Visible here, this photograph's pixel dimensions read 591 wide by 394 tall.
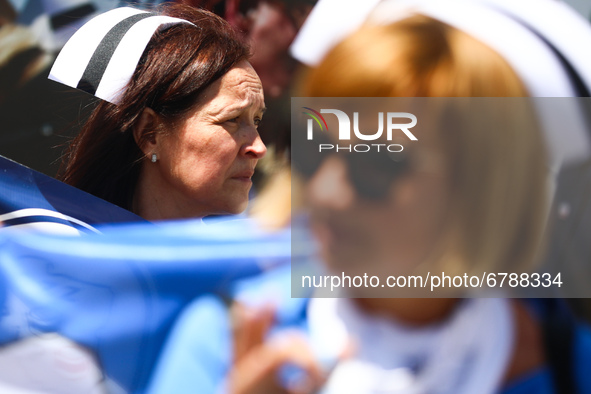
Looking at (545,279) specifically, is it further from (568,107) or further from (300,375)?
(300,375)

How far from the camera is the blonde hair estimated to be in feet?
3.82

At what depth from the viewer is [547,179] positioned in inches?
46.2

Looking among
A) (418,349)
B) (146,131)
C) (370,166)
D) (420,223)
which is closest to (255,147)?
(146,131)

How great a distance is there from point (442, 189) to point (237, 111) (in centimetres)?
62

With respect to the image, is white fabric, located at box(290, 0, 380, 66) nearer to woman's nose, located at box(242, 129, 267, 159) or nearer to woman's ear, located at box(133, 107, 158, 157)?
woman's nose, located at box(242, 129, 267, 159)

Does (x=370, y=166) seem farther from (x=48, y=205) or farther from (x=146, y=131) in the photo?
(x=48, y=205)

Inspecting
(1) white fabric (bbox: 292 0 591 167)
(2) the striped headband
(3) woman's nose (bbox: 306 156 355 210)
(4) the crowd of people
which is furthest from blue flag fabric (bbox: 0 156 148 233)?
(1) white fabric (bbox: 292 0 591 167)

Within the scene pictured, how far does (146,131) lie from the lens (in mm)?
1528

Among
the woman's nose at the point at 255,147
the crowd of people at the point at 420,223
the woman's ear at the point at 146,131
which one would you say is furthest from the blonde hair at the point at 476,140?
the woman's ear at the point at 146,131

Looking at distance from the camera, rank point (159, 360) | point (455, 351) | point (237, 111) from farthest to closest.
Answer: point (237, 111) < point (159, 360) < point (455, 351)

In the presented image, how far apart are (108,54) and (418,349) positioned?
1103mm

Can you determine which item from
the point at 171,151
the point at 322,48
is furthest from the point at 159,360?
the point at 322,48

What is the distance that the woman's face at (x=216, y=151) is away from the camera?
1.49 m

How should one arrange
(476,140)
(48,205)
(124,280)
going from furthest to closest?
1. (48,205)
2. (124,280)
3. (476,140)
